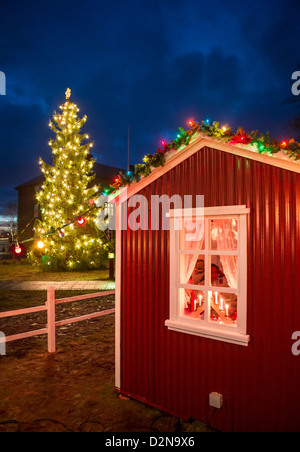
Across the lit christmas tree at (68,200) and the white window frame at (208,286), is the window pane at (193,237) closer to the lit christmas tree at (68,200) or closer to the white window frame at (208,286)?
the white window frame at (208,286)

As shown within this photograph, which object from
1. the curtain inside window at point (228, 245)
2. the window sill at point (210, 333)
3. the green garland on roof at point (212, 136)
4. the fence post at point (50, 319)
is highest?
the green garland on roof at point (212, 136)

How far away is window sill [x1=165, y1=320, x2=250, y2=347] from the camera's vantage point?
3.75 metres

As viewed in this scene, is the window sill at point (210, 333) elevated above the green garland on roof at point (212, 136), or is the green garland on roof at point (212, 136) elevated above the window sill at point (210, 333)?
the green garland on roof at point (212, 136)

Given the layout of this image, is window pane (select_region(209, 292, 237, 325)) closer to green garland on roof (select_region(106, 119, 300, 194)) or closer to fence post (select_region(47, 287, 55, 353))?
green garland on roof (select_region(106, 119, 300, 194))

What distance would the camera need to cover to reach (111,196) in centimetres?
516

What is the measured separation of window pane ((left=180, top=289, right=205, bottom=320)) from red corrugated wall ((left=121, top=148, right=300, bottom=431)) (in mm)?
382

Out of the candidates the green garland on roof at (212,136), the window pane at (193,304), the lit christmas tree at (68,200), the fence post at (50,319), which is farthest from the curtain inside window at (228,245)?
the lit christmas tree at (68,200)

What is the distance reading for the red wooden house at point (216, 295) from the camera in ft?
11.7

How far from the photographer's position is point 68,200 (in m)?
19.9

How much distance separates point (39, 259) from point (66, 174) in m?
6.90

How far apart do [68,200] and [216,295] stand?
16.6m

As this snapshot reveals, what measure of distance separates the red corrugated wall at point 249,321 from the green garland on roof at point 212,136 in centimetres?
21

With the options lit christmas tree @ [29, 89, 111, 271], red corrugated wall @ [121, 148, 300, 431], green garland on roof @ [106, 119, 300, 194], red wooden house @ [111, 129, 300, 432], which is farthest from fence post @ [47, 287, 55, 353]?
lit christmas tree @ [29, 89, 111, 271]

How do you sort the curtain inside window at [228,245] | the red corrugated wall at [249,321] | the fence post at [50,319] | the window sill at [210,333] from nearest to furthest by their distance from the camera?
the red corrugated wall at [249,321] → the window sill at [210,333] → the curtain inside window at [228,245] → the fence post at [50,319]
